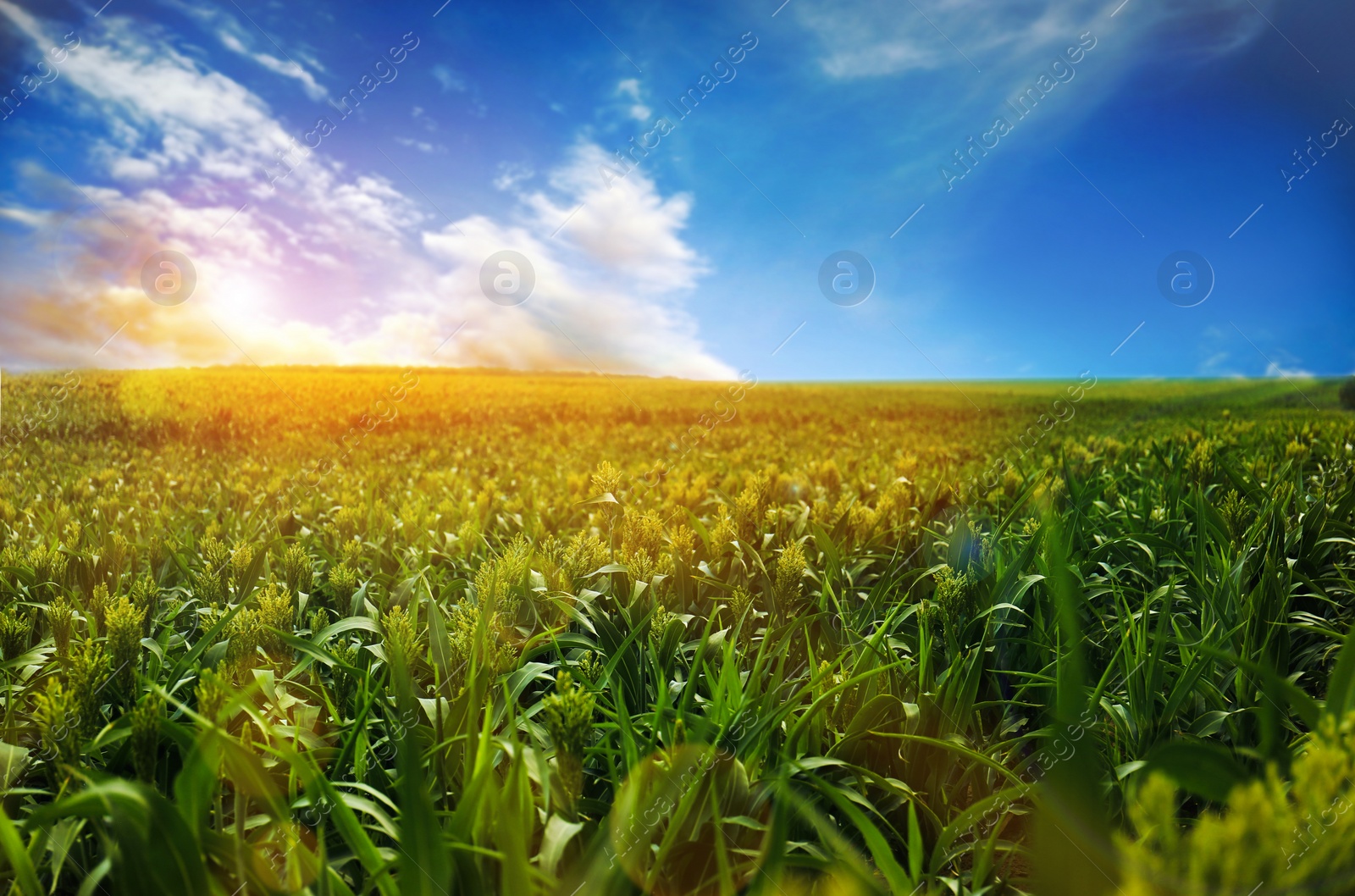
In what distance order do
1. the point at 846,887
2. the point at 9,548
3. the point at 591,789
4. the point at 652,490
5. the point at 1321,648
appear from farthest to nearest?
the point at 652,490, the point at 9,548, the point at 1321,648, the point at 591,789, the point at 846,887

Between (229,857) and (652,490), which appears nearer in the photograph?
(229,857)

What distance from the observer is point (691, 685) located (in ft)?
5.58

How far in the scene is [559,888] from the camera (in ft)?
3.81

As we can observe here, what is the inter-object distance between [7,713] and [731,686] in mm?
1824

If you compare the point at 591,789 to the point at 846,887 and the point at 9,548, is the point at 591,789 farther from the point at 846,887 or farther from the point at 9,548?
the point at 9,548

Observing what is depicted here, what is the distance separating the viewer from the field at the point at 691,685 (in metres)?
1.14

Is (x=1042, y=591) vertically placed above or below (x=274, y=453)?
below

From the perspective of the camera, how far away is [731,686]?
1.71m

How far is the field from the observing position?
114 centimetres

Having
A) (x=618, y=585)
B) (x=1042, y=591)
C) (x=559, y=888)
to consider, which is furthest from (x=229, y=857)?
(x=1042, y=591)

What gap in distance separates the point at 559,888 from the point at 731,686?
66 cm

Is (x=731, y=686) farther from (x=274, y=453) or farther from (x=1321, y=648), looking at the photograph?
(x=274, y=453)

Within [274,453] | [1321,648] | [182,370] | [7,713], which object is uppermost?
[182,370]

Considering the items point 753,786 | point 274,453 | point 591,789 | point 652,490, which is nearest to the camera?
point 753,786
